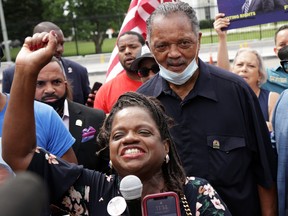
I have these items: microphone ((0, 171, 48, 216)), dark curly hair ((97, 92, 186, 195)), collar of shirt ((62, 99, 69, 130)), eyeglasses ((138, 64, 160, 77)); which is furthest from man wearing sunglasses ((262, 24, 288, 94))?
microphone ((0, 171, 48, 216))

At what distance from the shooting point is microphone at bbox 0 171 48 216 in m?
0.43

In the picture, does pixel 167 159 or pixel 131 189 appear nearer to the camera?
pixel 131 189

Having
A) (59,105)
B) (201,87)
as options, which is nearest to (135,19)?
(59,105)

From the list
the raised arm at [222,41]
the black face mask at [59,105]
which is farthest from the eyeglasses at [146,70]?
the black face mask at [59,105]

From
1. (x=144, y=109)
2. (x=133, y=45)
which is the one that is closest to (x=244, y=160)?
(x=144, y=109)

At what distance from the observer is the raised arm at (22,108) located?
1.61m

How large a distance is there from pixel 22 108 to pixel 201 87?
3.54 feet

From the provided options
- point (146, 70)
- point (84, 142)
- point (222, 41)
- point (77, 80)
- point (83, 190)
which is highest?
point (222, 41)

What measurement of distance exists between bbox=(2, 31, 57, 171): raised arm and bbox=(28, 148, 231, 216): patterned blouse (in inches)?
2.6

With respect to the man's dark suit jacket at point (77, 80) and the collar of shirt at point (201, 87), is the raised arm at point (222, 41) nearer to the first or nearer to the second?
the collar of shirt at point (201, 87)

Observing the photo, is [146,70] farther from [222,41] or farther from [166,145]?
[166,145]

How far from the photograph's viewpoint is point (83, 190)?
5.77ft

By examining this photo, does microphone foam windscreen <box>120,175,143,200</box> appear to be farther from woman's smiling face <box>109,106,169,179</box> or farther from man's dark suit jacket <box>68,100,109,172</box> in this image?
man's dark suit jacket <box>68,100,109,172</box>

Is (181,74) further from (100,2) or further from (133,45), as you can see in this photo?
(100,2)
